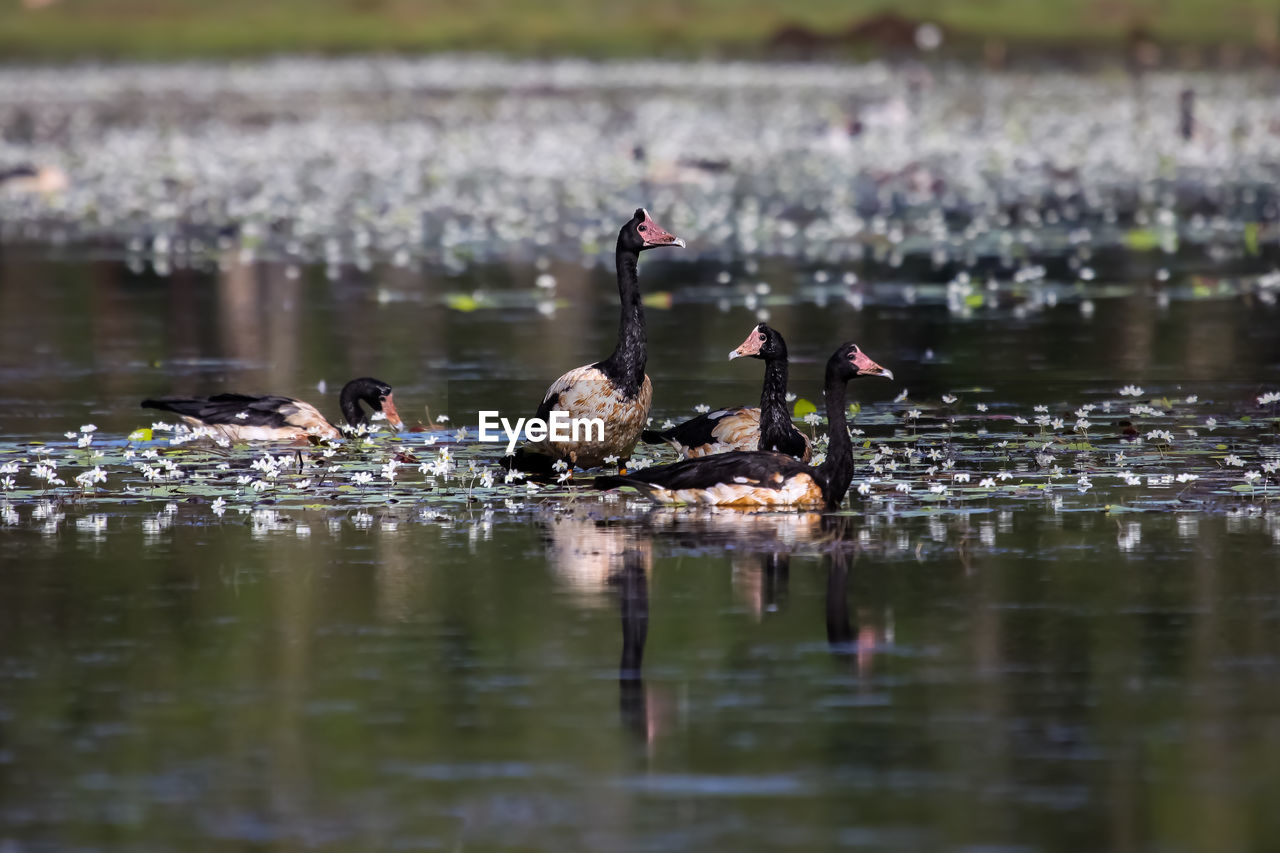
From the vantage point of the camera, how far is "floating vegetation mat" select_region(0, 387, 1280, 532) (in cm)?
1375

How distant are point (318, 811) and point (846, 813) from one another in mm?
1692

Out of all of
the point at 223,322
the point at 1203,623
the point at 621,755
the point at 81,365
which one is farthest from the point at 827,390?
the point at 223,322

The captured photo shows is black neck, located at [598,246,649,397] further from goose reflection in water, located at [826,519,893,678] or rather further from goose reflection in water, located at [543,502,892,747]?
goose reflection in water, located at [826,519,893,678]

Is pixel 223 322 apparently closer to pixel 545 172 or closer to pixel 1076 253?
pixel 1076 253

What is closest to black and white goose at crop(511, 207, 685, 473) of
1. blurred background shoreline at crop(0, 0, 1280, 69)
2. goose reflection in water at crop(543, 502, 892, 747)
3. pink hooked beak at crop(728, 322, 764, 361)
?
pink hooked beak at crop(728, 322, 764, 361)

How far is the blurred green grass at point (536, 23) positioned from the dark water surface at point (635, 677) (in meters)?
80.5

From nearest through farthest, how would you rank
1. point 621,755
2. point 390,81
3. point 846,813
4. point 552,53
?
point 846,813, point 621,755, point 390,81, point 552,53

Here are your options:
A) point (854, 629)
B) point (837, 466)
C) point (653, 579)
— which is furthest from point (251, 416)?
point (854, 629)

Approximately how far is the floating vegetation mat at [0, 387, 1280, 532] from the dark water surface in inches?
7.0

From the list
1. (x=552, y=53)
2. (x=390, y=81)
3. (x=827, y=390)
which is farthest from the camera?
(x=552, y=53)

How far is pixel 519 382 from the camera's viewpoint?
1920 cm

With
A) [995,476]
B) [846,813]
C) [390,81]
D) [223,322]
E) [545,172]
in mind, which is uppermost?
[390,81]

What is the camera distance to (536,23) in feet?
328

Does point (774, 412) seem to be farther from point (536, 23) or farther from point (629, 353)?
point (536, 23)
